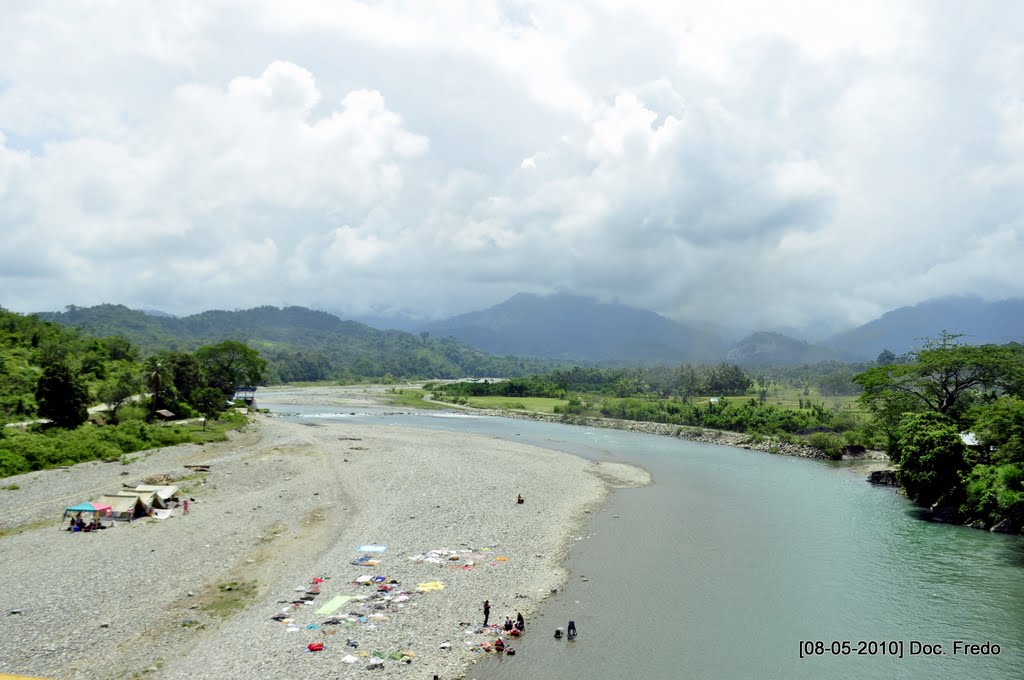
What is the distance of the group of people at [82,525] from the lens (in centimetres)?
3108

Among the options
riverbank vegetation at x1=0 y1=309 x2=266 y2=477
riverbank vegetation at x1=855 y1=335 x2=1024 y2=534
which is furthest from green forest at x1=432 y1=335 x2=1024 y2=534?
riverbank vegetation at x1=0 y1=309 x2=266 y2=477

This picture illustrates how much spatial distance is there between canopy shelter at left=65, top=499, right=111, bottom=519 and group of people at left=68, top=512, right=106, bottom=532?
358 millimetres

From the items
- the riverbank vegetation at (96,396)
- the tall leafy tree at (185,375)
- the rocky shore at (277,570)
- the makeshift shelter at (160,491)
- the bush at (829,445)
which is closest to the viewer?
the rocky shore at (277,570)

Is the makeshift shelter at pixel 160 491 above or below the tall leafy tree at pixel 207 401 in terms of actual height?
below

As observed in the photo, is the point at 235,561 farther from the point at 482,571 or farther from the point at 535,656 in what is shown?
the point at 535,656

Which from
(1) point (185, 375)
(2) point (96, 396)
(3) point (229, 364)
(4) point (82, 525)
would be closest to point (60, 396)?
(2) point (96, 396)

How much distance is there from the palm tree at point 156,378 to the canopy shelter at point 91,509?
1563 inches

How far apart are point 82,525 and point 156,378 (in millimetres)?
42536

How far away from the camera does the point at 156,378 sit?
6838cm

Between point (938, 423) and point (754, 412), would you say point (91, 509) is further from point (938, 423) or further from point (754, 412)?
point (754, 412)

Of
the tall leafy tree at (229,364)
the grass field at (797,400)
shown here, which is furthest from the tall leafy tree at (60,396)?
the grass field at (797,400)

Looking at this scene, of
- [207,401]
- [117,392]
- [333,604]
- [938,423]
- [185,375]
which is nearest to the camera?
[333,604]

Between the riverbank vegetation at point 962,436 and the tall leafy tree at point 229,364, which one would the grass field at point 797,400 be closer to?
the riverbank vegetation at point 962,436

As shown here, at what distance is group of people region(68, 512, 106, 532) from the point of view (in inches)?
1224
